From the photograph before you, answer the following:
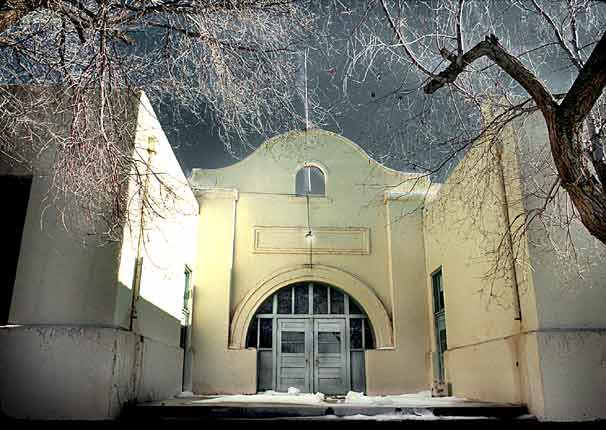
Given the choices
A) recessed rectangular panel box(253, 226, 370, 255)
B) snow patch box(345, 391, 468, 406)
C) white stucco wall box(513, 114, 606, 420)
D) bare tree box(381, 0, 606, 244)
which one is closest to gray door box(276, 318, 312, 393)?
recessed rectangular panel box(253, 226, 370, 255)

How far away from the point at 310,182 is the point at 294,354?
11.7ft

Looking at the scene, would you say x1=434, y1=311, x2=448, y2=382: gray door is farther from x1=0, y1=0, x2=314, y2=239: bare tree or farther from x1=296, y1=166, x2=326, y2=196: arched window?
x1=0, y1=0, x2=314, y2=239: bare tree

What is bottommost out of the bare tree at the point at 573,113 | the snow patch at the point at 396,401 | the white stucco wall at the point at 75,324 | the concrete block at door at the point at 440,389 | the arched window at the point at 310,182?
the snow patch at the point at 396,401

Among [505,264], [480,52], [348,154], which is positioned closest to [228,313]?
[348,154]

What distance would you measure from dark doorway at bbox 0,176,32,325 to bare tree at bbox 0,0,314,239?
1.52ft

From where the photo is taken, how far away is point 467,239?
8.53 meters

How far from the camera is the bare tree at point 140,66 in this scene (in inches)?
196

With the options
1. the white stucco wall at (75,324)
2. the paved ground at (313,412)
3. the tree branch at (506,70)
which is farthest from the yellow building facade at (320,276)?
the tree branch at (506,70)

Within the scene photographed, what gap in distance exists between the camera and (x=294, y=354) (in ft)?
37.6

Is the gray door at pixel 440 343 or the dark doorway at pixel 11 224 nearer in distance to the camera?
the dark doorway at pixel 11 224

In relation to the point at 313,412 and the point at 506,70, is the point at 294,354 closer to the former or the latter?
the point at 313,412

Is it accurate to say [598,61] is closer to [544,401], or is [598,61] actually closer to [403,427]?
[544,401]

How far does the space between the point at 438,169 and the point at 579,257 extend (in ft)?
6.20

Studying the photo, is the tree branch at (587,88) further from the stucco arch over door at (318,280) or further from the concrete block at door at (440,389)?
the stucco arch over door at (318,280)
